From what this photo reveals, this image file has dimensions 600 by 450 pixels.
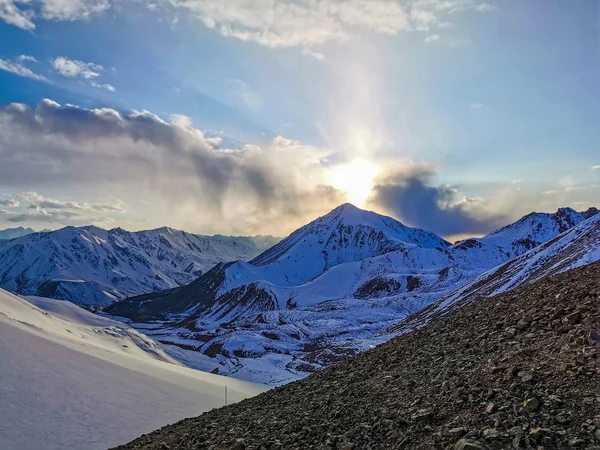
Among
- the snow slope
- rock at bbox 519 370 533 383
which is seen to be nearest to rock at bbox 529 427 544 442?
rock at bbox 519 370 533 383

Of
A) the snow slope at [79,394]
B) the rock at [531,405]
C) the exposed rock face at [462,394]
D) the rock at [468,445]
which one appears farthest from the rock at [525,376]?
the snow slope at [79,394]

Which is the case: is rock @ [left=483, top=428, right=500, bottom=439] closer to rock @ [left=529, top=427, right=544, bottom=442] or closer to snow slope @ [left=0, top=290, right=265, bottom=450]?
rock @ [left=529, top=427, right=544, bottom=442]

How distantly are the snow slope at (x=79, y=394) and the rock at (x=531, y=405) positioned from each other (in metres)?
24.6

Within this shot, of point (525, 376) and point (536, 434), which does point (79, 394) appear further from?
point (536, 434)

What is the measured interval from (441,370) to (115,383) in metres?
32.1

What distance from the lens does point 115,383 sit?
1481 inches

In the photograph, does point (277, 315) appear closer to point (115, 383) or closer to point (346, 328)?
point (346, 328)

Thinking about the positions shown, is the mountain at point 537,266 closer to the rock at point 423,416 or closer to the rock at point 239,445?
the rock at point 423,416

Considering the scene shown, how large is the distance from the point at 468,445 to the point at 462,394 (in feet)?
9.59

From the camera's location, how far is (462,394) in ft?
36.1

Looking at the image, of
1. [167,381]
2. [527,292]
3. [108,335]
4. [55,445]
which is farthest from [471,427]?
[108,335]

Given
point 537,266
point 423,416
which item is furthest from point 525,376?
point 537,266

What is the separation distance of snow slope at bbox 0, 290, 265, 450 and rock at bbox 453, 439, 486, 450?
23867 millimetres

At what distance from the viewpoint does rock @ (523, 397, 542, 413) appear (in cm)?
901
